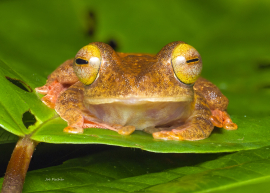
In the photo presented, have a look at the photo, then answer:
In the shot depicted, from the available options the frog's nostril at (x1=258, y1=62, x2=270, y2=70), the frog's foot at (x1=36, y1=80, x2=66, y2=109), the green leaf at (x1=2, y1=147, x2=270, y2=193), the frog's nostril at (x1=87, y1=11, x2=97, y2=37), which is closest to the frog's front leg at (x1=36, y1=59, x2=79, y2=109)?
the frog's foot at (x1=36, y1=80, x2=66, y2=109)

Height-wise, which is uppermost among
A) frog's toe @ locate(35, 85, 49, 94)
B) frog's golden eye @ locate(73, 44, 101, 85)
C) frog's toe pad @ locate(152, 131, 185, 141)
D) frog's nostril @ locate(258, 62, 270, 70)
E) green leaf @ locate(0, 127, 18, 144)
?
frog's nostril @ locate(258, 62, 270, 70)

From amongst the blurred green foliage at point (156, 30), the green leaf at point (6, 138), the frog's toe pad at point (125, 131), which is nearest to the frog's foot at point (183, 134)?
the frog's toe pad at point (125, 131)

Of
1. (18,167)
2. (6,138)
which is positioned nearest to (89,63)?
(6,138)

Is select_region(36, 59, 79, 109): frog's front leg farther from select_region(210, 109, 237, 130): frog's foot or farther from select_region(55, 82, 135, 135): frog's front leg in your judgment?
select_region(210, 109, 237, 130): frog's foot

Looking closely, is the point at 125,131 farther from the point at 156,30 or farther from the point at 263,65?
the point at 156,30

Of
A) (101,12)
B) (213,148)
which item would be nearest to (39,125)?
(213,148)

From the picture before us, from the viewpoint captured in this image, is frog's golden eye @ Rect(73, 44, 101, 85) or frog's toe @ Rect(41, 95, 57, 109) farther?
frog's toe @ Rect(41, 95, 57, 109)

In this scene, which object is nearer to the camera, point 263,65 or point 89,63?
point 89,63
